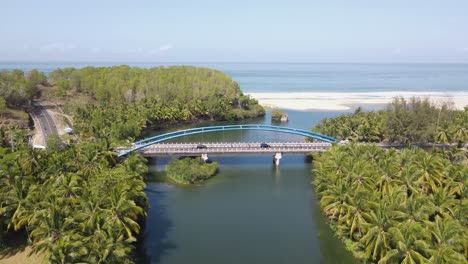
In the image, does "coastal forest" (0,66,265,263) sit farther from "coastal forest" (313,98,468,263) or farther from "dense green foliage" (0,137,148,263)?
"coastal forest" (313,98,468,263)

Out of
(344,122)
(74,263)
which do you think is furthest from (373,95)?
(74,263)

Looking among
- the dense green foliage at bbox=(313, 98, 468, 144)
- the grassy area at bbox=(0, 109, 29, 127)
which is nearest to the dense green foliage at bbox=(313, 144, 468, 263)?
the dense green foliage at bbox=(313, 98, 468, 144)

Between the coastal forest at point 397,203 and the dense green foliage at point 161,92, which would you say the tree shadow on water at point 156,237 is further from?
the dense green foliage at point 161,92

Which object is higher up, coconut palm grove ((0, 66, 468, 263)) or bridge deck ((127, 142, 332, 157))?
coconut palm grove ((0, 66, 468, 263))

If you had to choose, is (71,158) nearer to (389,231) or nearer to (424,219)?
(389,231)

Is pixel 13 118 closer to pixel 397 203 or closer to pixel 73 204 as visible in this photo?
pixel 73 204

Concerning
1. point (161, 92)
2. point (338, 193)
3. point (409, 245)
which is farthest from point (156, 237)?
point (161, 92)
